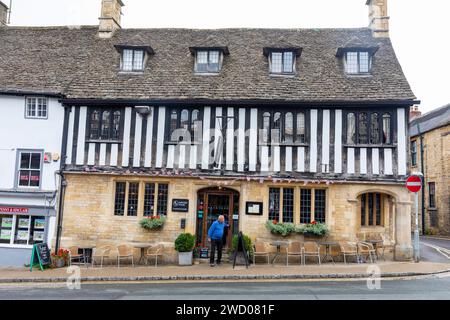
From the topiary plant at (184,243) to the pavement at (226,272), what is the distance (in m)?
0.65

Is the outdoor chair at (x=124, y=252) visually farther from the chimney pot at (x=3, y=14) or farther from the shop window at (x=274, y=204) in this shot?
the chimney pot at (x=3, y=14)

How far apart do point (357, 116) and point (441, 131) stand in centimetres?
1372

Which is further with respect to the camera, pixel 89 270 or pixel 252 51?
pixel 252 51

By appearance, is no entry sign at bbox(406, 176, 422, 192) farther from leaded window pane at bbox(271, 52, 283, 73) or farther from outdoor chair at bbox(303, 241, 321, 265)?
leaded window pane at bbox(271, 52, 283, 73)

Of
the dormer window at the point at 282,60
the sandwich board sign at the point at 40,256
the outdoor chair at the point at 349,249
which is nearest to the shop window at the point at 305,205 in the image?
the outdoor chair at the point at 349,249

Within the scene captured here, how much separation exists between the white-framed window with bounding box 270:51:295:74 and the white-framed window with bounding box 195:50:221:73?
2.26 metres

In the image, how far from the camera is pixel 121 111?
15078mm

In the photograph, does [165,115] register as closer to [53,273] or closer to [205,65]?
[205,65]

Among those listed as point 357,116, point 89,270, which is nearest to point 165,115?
point 89,270

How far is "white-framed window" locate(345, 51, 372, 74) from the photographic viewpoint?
15.5 metres

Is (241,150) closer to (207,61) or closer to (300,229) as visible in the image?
(300,229)

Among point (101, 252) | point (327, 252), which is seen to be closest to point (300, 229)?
point (327, 252)

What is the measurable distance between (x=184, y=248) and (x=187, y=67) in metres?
7.52

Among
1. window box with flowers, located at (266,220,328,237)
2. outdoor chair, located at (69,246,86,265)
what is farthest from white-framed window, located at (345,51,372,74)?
outdoor chair, located at (69,246,86,265)
